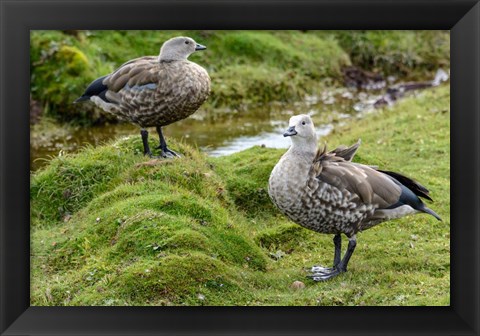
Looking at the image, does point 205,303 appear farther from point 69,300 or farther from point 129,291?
point 69,300

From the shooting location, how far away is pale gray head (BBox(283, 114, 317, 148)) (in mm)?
6781

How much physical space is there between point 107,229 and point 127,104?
1.43m

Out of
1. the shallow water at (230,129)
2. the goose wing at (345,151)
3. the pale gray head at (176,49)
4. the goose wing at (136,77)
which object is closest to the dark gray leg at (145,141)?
the goose wing at (136,77)

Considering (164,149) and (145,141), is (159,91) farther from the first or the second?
(164,149)

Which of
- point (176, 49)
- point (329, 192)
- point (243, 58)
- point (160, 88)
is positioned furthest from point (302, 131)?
point (243, 58)

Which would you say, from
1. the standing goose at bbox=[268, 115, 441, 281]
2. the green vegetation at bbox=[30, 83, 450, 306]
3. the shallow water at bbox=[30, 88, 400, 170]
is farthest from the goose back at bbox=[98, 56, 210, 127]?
the shallow water at bbox=[30, 88, 400, 170]

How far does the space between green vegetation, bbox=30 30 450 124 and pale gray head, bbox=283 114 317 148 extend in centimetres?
776

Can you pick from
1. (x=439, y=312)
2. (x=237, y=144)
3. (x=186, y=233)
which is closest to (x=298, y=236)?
(x=186, y=233)

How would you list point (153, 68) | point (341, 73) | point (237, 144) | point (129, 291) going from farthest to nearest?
point (341, 73), point (237, 144), point (153, 68), point (129, 291)

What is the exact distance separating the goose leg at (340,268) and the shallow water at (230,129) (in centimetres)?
540

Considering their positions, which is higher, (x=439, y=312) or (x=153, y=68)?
(x=153, y=68)

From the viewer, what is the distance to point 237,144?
1323 centimetres

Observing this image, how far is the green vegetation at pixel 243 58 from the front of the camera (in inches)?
561
